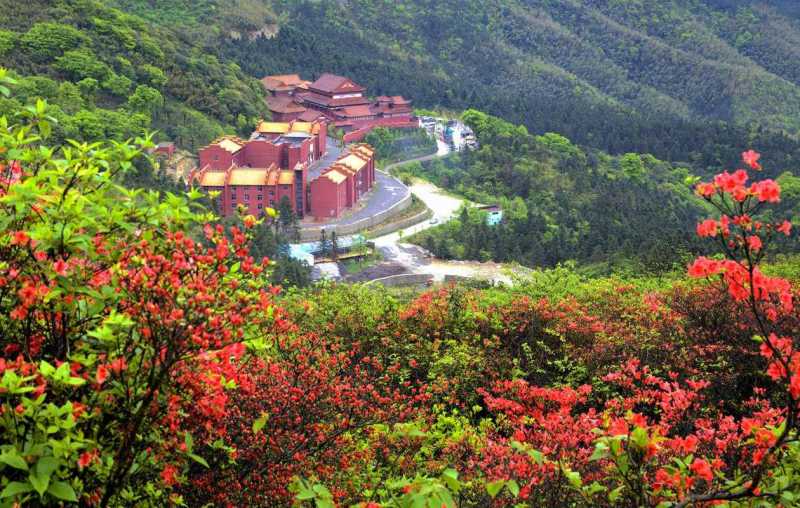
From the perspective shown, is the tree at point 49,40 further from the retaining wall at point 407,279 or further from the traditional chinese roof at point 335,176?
the retaining wall at point 407,279

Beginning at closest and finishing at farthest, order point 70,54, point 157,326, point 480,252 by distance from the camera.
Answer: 1. point 157,326
2. point 480,252
3. point 70,54

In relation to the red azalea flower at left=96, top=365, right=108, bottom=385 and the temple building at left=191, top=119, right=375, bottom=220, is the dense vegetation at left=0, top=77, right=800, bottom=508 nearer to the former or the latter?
the red azalea flower at left=96, top=365, right=108, bottom=385

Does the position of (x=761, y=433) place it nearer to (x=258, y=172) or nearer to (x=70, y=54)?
(x=258, y=172)

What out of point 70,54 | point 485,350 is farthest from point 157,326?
point 70,54

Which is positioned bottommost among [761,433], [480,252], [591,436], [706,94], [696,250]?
[706,94]

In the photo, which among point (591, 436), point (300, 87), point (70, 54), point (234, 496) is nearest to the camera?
point (234, 496)

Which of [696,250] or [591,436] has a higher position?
[591,436]
